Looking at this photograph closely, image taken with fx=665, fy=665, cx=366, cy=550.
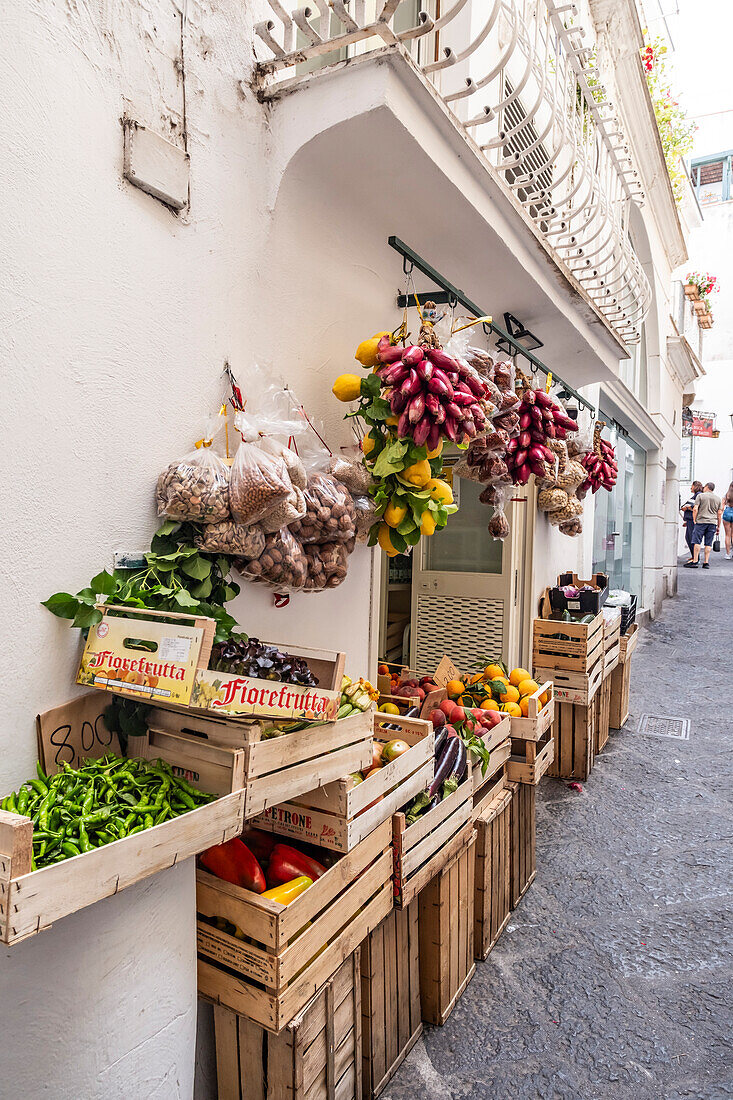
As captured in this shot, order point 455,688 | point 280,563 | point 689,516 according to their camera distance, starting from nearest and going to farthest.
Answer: point 280,563
point 455,688
point 689,516

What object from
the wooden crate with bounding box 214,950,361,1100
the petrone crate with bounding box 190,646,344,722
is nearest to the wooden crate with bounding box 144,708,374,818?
the petrone crate with bounding box 190,646,344,722

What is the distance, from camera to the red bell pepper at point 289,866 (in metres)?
1.86

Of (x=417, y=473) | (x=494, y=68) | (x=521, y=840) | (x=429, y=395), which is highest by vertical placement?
(x=494, y=68)

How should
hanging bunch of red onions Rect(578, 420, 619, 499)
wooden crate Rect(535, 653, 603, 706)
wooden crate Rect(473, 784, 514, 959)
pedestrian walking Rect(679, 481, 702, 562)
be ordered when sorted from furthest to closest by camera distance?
pedestrian walking Rect(679, 481, 702, 562) < hanging bunch of red onions Rect(578, 420, 619, 499) < wooden crate Rect(535, 653, 603, 706) < wooden crate Rect(473, 784, 514, 959)

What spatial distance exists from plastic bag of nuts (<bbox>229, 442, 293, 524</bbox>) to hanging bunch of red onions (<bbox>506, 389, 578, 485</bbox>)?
6.63ft

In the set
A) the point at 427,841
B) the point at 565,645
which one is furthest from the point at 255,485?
the point at 565,645

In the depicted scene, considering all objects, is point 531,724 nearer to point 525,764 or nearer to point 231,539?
point 525,764

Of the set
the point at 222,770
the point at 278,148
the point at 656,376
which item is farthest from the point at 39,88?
the point at 656,376

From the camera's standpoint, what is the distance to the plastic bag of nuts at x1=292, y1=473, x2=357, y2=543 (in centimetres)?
212

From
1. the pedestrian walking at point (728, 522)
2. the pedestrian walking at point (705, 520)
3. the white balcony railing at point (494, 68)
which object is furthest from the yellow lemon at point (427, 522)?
the pedestrian walking at point (728, 522)

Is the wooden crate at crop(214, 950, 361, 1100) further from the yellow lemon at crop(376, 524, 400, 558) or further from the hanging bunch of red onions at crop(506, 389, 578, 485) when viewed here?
the hanging bunch of red onions at crop(506, 389, 578, 485)

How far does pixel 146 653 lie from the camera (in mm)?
1524

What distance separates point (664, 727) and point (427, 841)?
15.7 feet

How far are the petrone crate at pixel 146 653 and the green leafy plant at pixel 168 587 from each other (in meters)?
0.05
